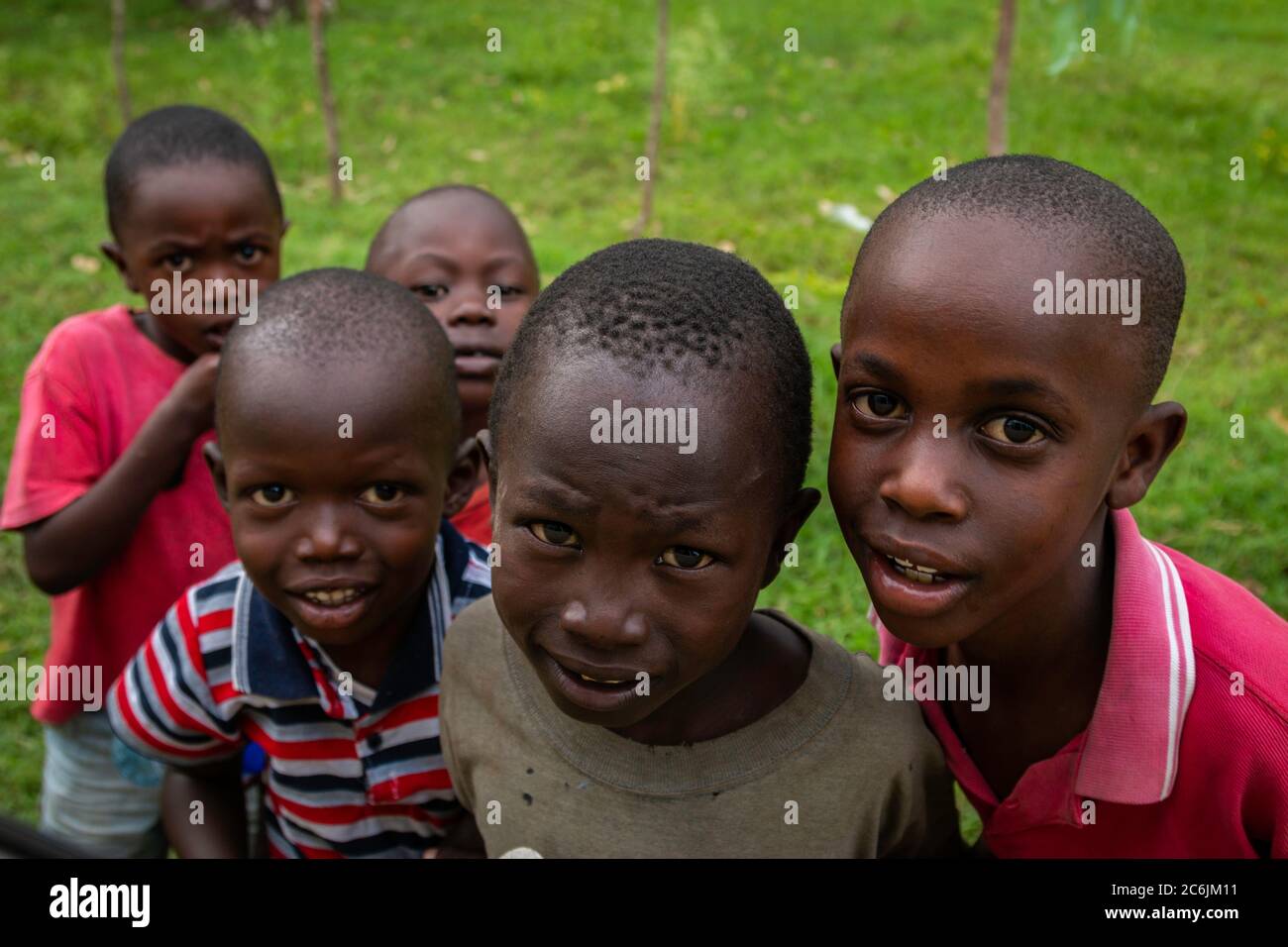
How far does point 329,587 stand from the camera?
1.97 metres

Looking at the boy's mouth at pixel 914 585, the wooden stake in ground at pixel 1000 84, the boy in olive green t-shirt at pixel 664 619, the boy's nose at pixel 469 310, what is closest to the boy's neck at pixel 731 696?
the boy in olive green t-shirt at pixel 664 619

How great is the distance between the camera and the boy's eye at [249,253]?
2710 mm

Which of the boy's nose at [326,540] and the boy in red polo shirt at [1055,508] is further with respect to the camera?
the boy's nose at [326,540]

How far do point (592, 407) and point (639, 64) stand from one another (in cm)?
780

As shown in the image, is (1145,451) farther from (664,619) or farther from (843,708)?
(664,619)

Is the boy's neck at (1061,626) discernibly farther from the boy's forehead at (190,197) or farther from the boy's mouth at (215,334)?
the boy's forehead at (190,197)

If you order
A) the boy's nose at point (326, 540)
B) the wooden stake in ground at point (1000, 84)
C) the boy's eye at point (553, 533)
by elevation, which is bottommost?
the boy's nose at point (326, 540)

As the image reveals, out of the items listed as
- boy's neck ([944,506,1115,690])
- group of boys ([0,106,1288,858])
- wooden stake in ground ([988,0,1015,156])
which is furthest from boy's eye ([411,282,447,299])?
wooden stake in ground ([988,0,1015,156])

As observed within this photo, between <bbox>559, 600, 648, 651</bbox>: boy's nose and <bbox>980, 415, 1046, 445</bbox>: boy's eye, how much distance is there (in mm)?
530

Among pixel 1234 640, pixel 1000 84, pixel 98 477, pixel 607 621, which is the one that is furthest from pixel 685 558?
pixel 1000 84

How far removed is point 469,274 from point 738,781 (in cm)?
152

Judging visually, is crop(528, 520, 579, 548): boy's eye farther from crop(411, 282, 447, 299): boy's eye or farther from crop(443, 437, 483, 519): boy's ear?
crop(411, 282, 447, 299): boy's eye

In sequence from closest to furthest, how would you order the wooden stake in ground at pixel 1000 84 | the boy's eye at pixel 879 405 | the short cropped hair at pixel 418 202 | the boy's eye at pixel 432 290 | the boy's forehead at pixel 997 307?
the boy's forehead at pixel 997 307 → the boy's eye at pixel 879 405 → the boy's eye at pixel 432 290 → the short cropped hair at pixel 418 202 → the wooden stake in ground at pixel 1000 84
